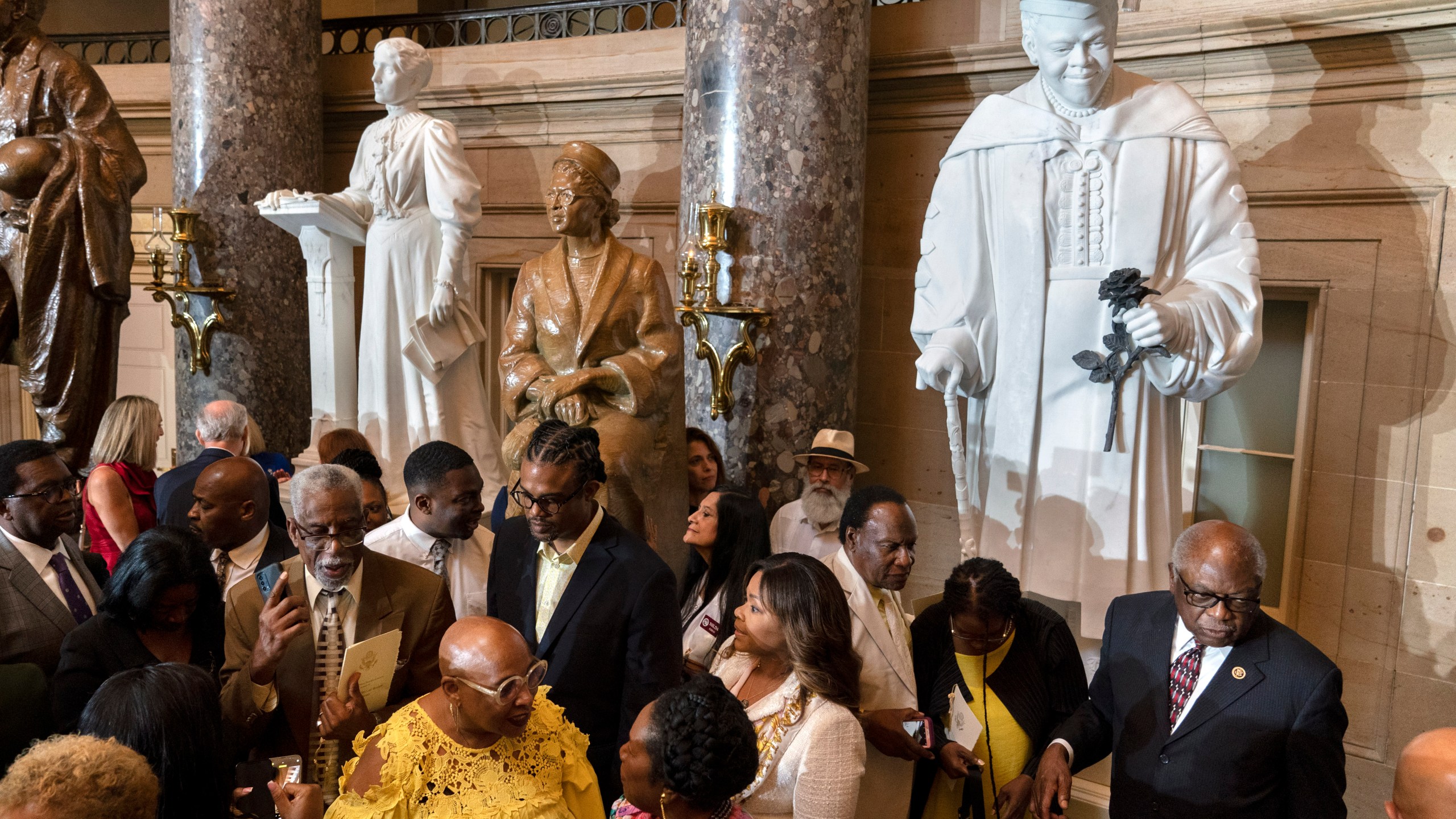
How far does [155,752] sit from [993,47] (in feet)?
16.8

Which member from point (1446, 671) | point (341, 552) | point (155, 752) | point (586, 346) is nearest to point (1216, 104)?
point (1446, 671)

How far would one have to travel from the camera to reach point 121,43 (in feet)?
30.0

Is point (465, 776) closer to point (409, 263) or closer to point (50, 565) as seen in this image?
point (50, 565)

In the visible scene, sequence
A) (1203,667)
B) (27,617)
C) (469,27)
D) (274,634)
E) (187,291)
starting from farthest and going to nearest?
1. (469,27)
2. (187,291)
3. (27,617)
4. (1203,667)
5. (274,634)

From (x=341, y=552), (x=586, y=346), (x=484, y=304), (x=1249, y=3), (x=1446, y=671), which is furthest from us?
(x=484, y=304)

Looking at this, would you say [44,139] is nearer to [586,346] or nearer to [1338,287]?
[586,346]

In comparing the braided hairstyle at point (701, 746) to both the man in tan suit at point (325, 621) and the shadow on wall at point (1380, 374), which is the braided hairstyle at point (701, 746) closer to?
the man in tan suit at point (325, 621)

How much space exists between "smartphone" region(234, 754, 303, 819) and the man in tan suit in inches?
7.5

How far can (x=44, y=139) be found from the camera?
5840 mm

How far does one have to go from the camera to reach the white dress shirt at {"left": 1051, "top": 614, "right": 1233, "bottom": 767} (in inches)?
106

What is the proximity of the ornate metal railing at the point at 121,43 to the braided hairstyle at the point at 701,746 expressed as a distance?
25.9 ft

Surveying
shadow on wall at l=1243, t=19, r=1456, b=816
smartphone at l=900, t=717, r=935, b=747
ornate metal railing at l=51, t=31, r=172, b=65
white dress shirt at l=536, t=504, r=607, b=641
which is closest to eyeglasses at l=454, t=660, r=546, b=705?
white dress shirt at l=536, t=504, r=607, b=641

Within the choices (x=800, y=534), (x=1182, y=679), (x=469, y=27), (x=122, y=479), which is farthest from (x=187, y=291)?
(x=1182, y=679)

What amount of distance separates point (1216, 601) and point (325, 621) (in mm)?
2155
